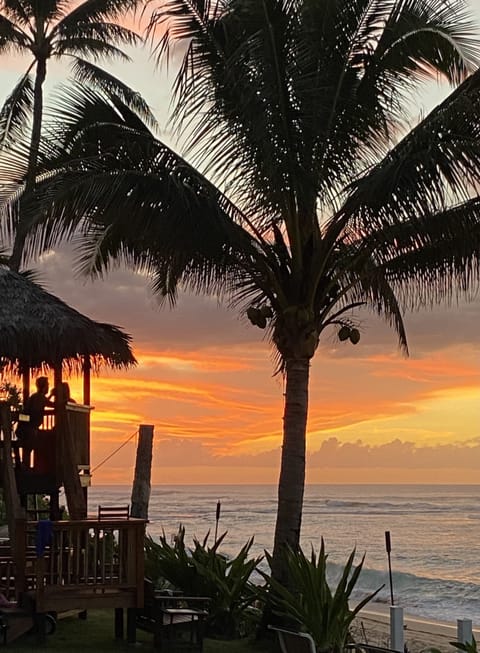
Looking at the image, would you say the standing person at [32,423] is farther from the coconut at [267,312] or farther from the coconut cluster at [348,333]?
the coconut cluster at [348,333]

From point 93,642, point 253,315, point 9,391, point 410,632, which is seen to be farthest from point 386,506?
point 93,642

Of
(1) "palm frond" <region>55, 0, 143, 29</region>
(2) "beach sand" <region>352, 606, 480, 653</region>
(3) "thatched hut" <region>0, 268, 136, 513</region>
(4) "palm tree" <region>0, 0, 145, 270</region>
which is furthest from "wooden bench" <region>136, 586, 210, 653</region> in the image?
(1) "palm frond" <region>55, 0, 143, 29</region>

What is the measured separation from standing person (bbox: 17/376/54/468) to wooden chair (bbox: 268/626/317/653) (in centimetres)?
488

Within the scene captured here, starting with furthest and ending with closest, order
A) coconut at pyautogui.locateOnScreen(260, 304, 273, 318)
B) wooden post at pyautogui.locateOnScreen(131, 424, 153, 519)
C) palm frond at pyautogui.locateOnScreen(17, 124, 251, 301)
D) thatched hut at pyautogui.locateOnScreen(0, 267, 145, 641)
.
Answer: wooden post at pyautogui.locateOnScreen(131, 424, 153, 519)
coconut at pyautogui.locateOnScreen(260, 304, 273, 318)
palm frond at pyautogui.locateOnScreen(17, 124, 251, 301)
thatched hut at pyautogui.locateOnScreen(0, 267, 145, 641)

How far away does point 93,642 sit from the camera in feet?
35.3

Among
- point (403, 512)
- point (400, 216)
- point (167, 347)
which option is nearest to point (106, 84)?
A: point (167, 347)

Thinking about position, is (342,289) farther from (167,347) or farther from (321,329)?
(167,347)

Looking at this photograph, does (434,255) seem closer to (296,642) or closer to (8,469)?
(8,469)

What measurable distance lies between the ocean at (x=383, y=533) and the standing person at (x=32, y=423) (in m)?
4.58

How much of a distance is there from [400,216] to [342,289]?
146 cm

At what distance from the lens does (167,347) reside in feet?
79.7

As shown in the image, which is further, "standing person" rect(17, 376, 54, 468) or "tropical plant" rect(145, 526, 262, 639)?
"standing person" rect(17, 376, 54, 468)

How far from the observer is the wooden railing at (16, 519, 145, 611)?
33.6ft

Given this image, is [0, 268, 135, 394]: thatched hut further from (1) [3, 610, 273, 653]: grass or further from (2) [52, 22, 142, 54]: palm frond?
(2) [52, 22, 142, 54]: palm frond
